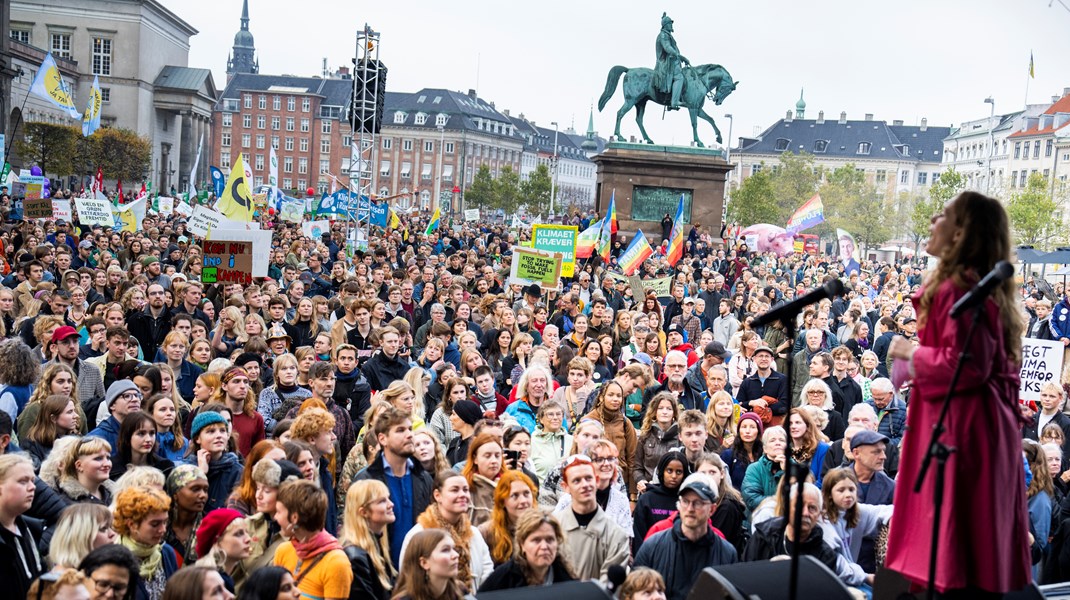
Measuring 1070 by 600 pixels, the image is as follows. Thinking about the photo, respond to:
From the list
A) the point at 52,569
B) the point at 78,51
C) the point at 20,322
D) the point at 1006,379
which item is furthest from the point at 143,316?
the point at 78,51

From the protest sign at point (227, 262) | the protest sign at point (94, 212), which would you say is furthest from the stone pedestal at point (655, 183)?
the protest sign at point (227, 262)

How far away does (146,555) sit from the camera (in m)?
6.42

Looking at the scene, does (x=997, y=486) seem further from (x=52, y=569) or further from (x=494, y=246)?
(x=494, y=246)

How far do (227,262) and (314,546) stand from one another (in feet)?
35.5

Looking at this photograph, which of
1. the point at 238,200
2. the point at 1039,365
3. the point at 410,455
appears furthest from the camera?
the point at 238,200

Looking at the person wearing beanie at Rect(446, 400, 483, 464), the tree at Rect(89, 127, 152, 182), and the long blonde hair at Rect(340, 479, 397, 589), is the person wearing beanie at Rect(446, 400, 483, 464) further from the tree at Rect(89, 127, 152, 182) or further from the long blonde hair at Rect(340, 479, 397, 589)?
the tree at Rect(89, 127, 152, 182)

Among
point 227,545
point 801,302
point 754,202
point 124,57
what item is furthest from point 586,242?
point 124,57

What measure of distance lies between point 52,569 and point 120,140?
75.7 meters

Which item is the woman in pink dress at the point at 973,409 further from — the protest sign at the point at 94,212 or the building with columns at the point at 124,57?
the building with columns at the point at 124,57

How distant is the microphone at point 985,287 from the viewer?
3.66 meters

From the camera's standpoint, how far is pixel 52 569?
5930 mm

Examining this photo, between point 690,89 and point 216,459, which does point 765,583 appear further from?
point 690,89

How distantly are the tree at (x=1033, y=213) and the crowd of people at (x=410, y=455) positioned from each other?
214ft

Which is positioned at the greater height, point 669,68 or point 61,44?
point 61,44
